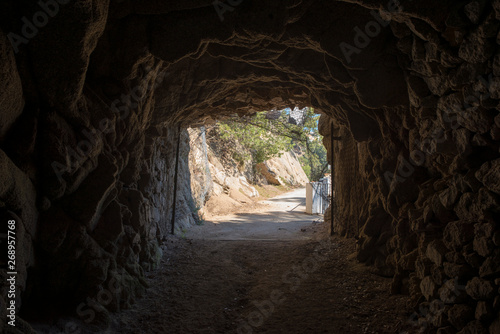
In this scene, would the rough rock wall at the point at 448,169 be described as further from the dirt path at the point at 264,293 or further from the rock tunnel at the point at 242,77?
the dirt path at the point at 264,293

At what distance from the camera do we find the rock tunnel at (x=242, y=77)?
103 inches

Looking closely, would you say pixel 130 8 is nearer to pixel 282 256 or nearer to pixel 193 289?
pixel 193 289

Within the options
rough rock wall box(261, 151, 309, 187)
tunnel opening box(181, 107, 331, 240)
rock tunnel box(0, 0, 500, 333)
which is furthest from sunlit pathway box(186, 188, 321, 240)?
rough rock wall box(261, 151, 309, 187)

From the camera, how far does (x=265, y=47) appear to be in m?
4.41

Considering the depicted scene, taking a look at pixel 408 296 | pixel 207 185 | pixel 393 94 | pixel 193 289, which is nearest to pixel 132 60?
pixel 393 94

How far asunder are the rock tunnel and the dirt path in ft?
1.16

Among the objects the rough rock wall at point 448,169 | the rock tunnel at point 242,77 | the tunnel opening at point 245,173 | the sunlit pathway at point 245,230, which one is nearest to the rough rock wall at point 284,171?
the tunnel opening at point 245,173

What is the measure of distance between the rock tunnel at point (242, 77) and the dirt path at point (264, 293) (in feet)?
1.16

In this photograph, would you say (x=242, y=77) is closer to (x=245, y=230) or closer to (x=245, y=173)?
(x=245, y=230)

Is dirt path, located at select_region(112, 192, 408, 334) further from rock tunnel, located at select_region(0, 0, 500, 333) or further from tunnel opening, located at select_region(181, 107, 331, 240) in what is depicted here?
tunnel opening, located at select_region(181, 107, 331, 240)

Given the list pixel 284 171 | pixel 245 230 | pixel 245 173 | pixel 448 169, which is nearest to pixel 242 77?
pixel 448 169

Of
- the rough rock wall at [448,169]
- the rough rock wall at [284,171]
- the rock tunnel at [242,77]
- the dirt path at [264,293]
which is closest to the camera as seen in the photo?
the rough rock wall at [448,169]

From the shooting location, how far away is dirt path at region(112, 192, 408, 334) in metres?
3.84

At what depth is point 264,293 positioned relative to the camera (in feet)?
15.8
